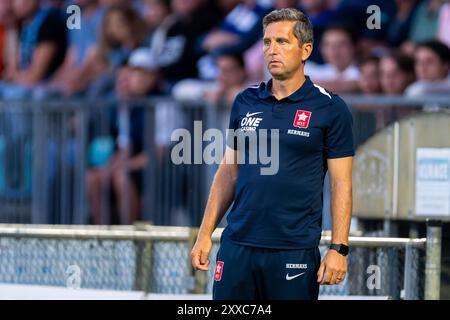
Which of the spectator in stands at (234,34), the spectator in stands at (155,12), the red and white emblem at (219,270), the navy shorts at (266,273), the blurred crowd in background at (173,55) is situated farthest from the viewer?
the spectator in stands at (155,12)

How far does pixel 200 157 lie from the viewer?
1211 centimetres

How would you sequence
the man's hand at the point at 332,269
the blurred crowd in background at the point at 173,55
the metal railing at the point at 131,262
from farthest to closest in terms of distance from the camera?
the blurred crowd in background at the point at 173,55, the metal railing at the point at 131,262, the man's hand at the point at 332,269

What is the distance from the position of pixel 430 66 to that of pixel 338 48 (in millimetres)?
1005

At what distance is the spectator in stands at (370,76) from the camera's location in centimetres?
1200

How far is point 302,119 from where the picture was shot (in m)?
5.59

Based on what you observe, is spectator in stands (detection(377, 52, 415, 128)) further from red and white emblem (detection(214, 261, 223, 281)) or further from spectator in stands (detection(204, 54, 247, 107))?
A: red and white emblem (detection(214, 261, 223, 281))

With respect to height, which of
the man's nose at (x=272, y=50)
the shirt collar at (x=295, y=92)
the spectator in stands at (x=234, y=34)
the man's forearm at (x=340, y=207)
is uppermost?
the spectator in stands at (x=234, y=34)

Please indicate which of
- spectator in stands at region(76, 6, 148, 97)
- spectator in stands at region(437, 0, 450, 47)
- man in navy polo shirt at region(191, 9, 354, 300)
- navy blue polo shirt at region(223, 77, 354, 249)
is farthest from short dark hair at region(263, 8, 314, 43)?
spectator in stands at region(76, 6, 148, 97)

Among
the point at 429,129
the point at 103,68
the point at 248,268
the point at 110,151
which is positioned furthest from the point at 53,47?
the point at 248,268

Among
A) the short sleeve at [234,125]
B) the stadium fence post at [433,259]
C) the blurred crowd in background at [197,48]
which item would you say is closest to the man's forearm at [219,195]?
the short sleeve at [234,125]

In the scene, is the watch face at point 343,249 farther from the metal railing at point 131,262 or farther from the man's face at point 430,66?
A: the man's face at point 430,66

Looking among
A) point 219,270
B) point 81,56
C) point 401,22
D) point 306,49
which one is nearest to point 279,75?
point 306,49

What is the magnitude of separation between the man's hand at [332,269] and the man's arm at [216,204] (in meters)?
0.63

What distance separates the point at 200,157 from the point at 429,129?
3775 mm
